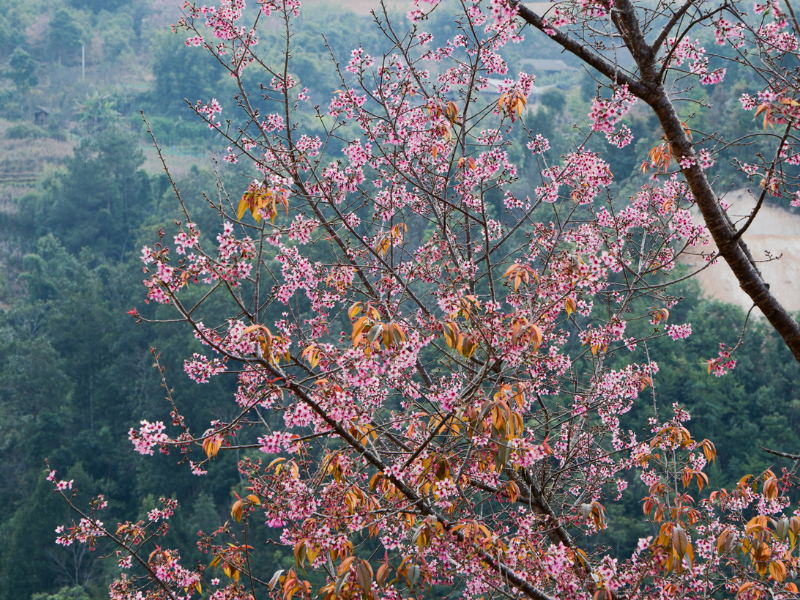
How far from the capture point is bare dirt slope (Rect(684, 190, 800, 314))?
21125 millimetres

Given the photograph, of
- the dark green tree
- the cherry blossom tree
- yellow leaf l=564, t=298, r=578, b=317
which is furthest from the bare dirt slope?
the dark green tree

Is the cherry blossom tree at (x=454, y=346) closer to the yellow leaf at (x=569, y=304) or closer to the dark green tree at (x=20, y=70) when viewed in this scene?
the yellow leaf at (x=569, y=304)

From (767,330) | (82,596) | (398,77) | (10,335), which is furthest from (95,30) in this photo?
(398,77)

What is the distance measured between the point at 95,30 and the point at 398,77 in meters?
58.1

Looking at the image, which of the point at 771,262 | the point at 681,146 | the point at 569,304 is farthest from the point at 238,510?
the point at 771,262

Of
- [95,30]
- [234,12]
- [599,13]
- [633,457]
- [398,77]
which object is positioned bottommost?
[633,457]

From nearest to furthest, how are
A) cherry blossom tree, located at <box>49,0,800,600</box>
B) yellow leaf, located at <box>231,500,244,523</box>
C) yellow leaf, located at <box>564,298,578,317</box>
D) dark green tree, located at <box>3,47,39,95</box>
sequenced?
1. cherry blossom tree, located at <box>49,0,800,600</box>
2. yellow leaf, located at <box>564,298,578,317</box>
3. yellow leaf, located at <box>231,500,244,523</box>
4. dark green tree, located at <box>3,47,39,95</box>

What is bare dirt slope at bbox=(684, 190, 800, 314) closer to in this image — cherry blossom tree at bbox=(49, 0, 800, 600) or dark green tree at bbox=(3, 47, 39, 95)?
cherry blossom tree at bbox=(49, 0, 800, 600)

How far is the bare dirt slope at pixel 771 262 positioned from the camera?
21.1m

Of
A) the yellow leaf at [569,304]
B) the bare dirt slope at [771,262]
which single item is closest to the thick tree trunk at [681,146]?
the yellow leaf at [569,304]

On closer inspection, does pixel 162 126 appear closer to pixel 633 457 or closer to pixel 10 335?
pixel 10 335

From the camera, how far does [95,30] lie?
170ft

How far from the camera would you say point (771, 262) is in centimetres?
2094

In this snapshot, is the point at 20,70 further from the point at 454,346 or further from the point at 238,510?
the point at 454,346
